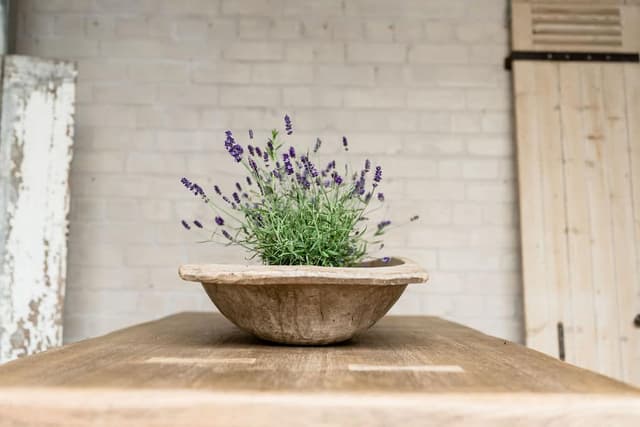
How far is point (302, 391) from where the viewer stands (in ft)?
1.98

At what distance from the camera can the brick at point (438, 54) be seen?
2285mm

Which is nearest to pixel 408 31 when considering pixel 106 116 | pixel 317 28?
pixel 317 28

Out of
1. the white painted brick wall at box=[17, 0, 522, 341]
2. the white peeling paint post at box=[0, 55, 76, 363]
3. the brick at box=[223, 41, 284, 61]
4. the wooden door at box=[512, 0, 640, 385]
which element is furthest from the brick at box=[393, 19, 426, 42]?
the white peeling paint post at box=[0, 55, 76, 363]

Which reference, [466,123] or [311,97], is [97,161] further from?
[466,123]

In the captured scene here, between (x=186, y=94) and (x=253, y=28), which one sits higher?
(x=253, y=28)

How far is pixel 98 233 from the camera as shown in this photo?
2.19 meters

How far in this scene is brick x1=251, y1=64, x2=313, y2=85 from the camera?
89.1 inches

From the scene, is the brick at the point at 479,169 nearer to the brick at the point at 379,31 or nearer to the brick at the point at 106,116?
the brick at the point at 379,31

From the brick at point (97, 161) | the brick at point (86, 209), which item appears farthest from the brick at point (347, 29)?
the brick at point (86, 209)

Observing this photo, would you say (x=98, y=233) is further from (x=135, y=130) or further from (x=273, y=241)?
(x=273, y=241)

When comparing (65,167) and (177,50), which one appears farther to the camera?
(177,50)

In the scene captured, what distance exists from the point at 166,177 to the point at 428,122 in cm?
109

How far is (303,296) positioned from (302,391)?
307 mm

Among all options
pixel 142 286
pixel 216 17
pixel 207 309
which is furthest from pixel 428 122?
pixel 142 286
